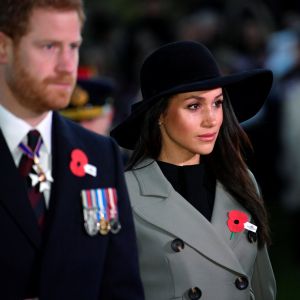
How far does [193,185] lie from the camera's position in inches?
173

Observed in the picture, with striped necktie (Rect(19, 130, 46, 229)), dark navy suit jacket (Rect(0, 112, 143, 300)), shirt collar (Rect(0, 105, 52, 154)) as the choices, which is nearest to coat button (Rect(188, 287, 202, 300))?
dark navy suit jacket (Rect(0, 112, 143, 300))

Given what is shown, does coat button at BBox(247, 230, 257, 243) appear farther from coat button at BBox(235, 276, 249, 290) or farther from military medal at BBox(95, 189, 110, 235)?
military medal at BBox(95, 189, 110, 235)

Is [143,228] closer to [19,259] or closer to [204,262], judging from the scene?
[204,262]

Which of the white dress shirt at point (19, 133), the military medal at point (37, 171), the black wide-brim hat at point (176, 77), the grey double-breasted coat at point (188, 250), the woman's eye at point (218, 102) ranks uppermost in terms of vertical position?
the black wide-brim hat at point (176, 77)

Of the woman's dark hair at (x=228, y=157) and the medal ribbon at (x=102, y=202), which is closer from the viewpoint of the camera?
the medal ribbon at (x=102, y=202)

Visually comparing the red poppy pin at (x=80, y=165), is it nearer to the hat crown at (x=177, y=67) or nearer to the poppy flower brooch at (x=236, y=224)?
the hat crown at (x=177, y=67)

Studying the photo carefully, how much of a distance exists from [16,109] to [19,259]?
497 mm

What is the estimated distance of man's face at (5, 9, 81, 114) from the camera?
3412 mm

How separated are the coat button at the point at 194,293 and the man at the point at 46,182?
21.4 inches

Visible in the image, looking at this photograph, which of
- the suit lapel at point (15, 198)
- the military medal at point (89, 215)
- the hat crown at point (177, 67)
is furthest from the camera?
the hat crown at point (177, 67)

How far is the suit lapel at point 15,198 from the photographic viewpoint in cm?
341

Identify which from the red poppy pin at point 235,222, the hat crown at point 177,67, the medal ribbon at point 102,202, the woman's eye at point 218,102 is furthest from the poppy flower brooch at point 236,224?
the medal ribbon at point 102,202

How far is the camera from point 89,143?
3.75 metres

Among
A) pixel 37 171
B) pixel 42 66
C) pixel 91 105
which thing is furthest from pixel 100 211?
pixel 91 105
